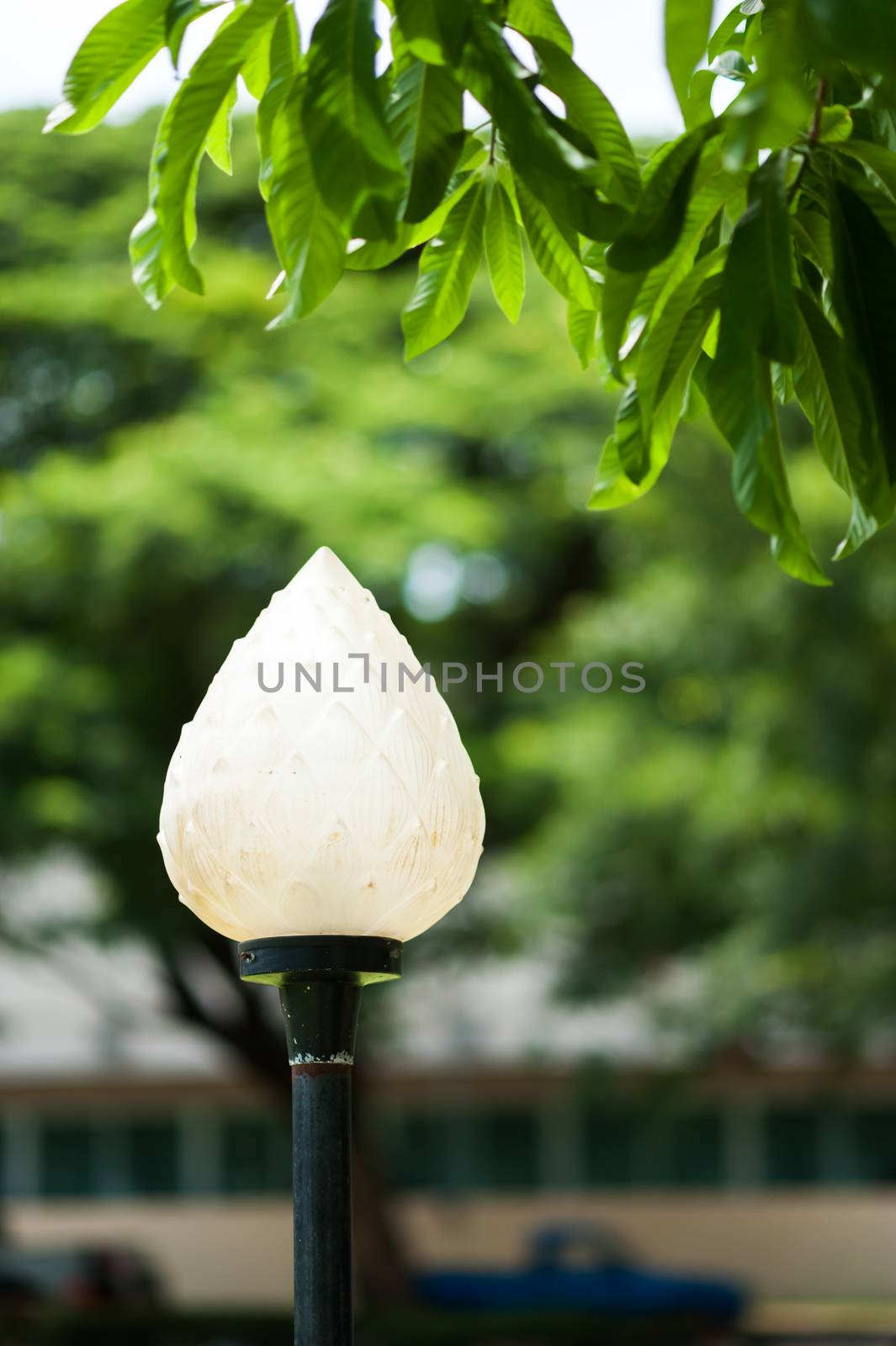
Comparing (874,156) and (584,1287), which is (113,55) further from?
(584,1287)

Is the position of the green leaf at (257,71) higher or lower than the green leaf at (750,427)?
higher

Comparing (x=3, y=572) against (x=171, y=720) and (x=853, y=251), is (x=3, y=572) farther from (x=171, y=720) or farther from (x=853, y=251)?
(x=853, y=251)

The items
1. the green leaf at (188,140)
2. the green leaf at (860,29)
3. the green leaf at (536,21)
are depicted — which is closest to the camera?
the green leaf at (860,29)

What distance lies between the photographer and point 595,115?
4.42ft

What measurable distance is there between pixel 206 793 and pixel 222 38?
77 cm

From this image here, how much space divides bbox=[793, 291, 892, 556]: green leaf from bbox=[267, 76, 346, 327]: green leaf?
416 mm

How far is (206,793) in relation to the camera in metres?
1.76

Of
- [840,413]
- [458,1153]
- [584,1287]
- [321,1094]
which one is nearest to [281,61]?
[840,413]

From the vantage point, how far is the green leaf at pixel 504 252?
1.56m

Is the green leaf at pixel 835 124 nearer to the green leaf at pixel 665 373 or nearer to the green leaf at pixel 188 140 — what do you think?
the green leaf at pixel 665 373

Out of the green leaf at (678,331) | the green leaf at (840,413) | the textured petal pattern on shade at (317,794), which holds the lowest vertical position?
the textured petal pattern on shade at (317,794)

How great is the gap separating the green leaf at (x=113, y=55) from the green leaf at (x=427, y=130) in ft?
0.71

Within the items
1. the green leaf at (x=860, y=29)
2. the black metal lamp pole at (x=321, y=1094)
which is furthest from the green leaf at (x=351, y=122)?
the black metal lamp pole at (x=321, y=1094)

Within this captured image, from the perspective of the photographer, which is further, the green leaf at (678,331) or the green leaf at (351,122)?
the green leaf at (678,331)
